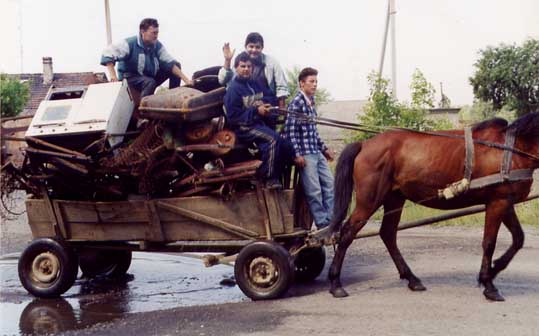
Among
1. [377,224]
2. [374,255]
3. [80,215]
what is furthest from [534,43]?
[80,215]

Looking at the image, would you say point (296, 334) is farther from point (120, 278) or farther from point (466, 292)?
point (120, 278)

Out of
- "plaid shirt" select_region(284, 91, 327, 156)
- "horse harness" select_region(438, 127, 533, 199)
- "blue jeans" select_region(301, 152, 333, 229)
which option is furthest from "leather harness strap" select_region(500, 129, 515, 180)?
"plaid shirt" select_region(284, 91, 327, 156)

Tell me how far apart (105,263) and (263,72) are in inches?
144

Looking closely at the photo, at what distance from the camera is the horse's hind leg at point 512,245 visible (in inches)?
290

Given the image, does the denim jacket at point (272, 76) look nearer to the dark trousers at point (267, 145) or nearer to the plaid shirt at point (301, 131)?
the plaid shirt at point (301, 131)

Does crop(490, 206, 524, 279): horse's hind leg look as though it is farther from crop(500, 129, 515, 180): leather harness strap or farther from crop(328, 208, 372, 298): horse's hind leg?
crop(328, 208, 372, 298): horse's hind leg

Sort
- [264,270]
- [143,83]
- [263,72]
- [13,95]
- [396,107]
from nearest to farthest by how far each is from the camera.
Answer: [264,270]
[263,72]
[143,83]
[396,107]
[13,95]

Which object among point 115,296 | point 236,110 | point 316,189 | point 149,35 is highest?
point 149,35

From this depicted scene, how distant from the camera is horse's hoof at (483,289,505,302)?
7.07m

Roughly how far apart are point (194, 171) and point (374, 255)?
369 centimetres

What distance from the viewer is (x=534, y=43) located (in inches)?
1984

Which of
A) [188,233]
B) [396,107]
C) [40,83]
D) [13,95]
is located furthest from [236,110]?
[40,83]

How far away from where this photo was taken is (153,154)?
7570 millimetres

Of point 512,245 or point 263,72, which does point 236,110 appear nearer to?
point 263,72
